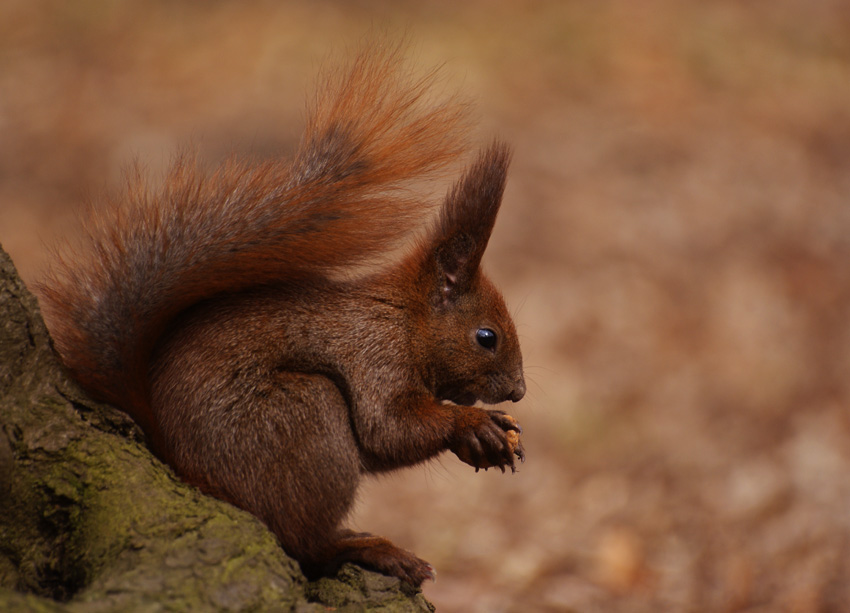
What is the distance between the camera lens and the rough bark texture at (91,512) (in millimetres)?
1154

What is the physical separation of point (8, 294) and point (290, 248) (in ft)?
1.44

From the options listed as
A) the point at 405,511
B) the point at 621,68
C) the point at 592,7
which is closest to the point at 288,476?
the point at 405,511

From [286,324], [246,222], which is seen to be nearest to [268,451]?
[286,324]

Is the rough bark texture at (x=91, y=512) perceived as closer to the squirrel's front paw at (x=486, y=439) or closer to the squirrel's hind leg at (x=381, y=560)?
the squirrel's hind leg at (x=381, y=560)

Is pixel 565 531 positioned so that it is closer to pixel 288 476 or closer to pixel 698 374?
pixel 698 374

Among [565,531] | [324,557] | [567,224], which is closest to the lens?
[324,557]

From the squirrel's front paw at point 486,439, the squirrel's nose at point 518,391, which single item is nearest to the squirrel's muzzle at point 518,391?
the squirrel's nose at point 518,391

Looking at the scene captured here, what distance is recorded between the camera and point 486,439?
1.49 meters

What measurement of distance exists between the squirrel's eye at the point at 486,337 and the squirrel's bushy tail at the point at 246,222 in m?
0.30

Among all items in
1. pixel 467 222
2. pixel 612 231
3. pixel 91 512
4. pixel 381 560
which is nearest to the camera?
pixel 91 512

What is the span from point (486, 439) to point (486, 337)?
0.28 metres

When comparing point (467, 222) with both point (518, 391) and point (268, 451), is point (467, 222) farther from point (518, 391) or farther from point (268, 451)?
point (268, 451)

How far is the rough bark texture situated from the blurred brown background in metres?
1.22

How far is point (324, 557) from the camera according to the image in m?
1.48
